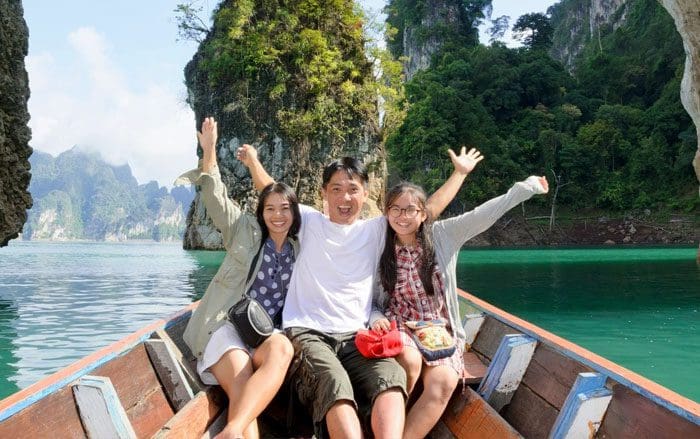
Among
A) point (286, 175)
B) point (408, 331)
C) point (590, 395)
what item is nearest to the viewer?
point (590, 395)

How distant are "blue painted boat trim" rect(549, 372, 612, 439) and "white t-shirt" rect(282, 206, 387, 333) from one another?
1026 millimetres

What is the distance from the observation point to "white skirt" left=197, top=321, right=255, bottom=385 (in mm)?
2795

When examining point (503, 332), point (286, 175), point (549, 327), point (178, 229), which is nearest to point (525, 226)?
point (286, 175)

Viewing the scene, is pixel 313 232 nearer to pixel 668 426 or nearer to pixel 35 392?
pixel 35 392

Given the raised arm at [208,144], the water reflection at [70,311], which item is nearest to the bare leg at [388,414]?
the raised arm at [208,144]

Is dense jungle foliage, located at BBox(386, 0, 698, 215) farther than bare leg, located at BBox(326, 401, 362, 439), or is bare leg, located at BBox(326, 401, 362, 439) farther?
dense jungle foliage, located at BBox(386, 0, 698, 215)

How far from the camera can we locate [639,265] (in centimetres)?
1819

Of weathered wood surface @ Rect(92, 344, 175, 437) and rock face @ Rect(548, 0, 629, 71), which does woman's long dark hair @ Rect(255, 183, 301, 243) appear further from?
rock face @ Rect(548, 0, 629, 71)

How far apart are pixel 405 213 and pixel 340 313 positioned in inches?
24.3

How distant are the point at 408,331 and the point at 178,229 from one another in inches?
7272

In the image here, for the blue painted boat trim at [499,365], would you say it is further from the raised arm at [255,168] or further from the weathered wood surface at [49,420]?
the weathered wood surface at [49,420]

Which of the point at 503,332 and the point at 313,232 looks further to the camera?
the point at 503,332

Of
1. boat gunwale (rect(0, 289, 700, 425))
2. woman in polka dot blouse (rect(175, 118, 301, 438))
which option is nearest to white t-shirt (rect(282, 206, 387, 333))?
woman in polka dot blouse (rect(175, 118, 301, 438))

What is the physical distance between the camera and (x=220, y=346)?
281 cm
